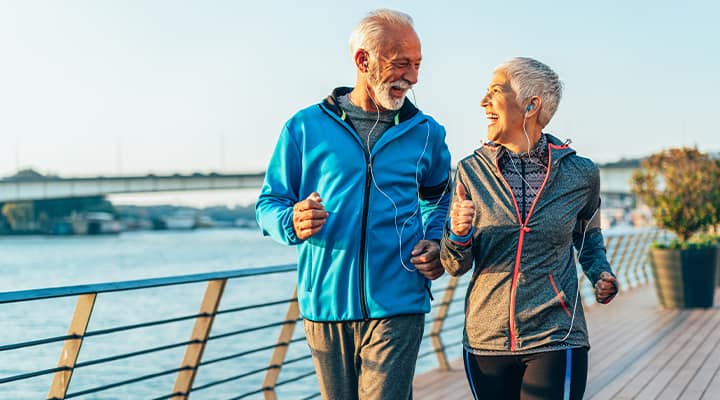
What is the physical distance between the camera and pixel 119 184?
4619 centimetres

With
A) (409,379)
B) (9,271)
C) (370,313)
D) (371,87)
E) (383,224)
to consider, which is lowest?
(9,271)

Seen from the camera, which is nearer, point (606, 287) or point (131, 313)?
point (606, 287)

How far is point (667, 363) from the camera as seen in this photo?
606 cm

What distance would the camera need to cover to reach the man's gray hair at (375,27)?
230 cm

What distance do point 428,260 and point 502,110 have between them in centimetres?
40

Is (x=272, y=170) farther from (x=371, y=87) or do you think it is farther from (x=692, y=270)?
(x=692, y=270)

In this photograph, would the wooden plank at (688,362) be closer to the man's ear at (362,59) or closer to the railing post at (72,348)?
the railing post at (72,348)

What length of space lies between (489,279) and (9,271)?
155 ft

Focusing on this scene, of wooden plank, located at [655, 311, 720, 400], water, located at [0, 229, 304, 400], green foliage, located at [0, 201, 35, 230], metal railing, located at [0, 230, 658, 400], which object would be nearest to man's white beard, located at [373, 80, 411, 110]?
metal railing, located at [0, 230, 658, 400]

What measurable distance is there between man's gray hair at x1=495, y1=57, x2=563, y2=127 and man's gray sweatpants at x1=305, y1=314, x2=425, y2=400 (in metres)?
0.60

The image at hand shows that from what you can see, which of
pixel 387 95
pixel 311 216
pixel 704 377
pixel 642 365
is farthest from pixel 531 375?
pixel 642 365

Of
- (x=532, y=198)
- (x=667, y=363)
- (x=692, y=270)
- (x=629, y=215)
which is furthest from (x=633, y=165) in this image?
(x=532, y=198)

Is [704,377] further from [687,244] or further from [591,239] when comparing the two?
[687,244]

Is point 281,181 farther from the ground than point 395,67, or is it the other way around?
point 395,67
